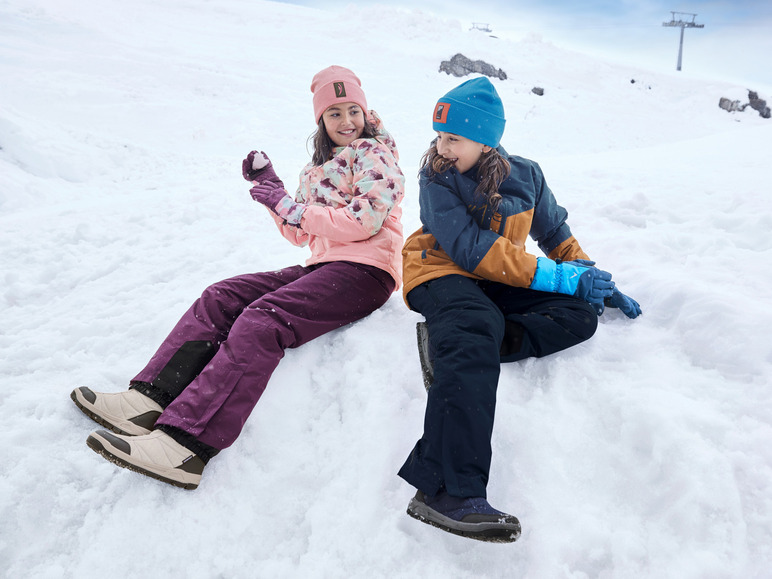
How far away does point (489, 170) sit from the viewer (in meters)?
2.51

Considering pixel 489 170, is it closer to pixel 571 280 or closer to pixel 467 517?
pixel 571 280

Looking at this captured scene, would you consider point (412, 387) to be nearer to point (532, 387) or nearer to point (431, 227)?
point (532, 387)

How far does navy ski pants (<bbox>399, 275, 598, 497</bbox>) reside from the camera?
67.1 inches

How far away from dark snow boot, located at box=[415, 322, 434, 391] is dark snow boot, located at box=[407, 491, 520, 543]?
1.90ft

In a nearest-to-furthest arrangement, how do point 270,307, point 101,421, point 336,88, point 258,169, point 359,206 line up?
point 101,421
point 270,307
point 359,206
point 336,88
point 258,169

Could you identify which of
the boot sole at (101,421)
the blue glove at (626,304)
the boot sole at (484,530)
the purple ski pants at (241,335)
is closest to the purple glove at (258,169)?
the purple ski pants at (241,335)

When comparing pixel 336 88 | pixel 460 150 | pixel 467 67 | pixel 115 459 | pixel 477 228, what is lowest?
pixel 115 459

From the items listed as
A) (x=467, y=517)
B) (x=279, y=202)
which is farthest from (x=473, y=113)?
(x=467, y=517)

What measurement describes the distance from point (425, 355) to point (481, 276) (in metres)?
0.54

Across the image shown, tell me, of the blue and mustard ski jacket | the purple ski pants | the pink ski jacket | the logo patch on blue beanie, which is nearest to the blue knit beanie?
the logo patch on blue beanie

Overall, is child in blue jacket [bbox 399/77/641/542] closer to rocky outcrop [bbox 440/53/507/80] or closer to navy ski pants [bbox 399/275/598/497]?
navy ski pants [bbox 399/275/598/497]

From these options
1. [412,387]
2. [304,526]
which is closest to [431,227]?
[412,387]

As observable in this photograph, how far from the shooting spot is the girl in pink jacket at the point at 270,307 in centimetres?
201

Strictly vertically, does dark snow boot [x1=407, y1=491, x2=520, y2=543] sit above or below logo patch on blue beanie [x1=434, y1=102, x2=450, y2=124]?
below
